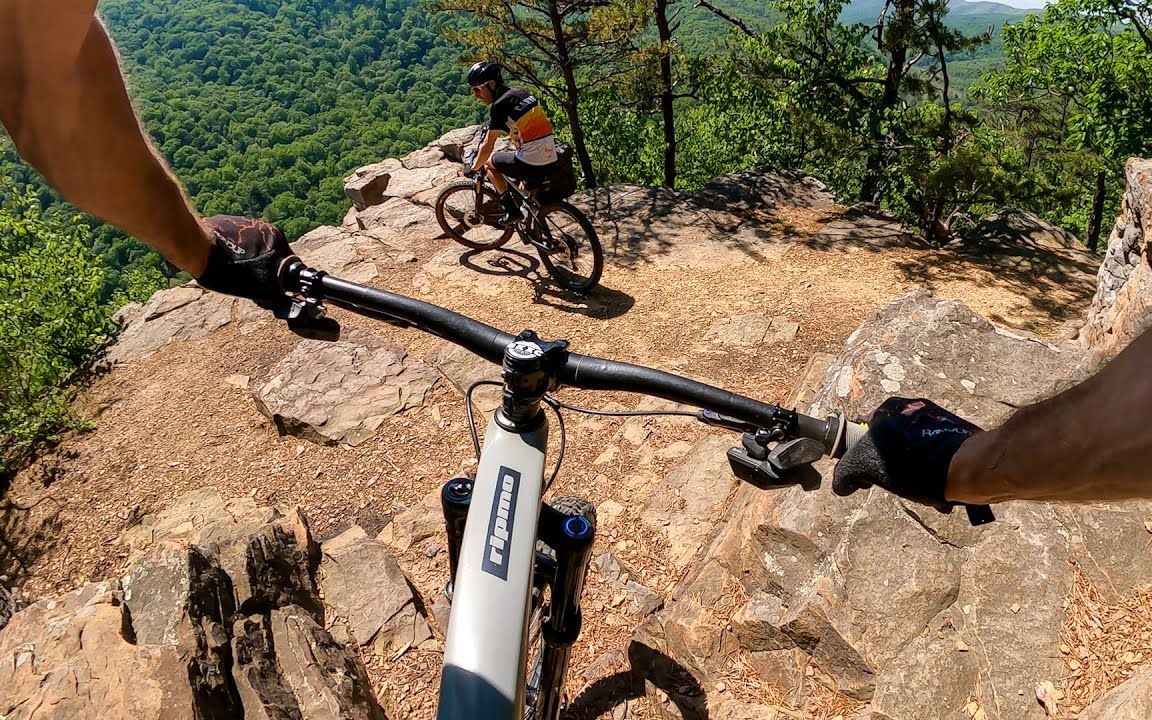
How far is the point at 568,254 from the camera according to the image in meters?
7.48

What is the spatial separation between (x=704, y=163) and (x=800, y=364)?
806 inches

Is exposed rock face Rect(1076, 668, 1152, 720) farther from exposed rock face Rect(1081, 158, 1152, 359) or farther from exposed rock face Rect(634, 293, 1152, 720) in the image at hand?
exposed rock face Rect(1081, 158, 1152, 359)

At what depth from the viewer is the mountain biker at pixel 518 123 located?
665 cm

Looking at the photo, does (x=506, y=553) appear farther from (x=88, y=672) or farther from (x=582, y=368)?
(x=88, y=672)

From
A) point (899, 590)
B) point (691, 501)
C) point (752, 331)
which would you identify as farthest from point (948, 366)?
point (752, 331)

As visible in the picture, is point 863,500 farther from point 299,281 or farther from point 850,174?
point 850,174

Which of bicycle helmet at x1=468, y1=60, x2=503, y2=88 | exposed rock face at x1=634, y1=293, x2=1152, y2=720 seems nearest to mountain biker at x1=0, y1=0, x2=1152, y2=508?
exposed rock face at x1=634, y1=293, x2=1152, y2=720

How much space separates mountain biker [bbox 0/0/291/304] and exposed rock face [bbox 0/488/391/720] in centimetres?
169

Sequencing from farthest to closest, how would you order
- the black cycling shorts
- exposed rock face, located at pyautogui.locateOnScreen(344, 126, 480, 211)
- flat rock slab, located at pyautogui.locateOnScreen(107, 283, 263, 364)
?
exposed rock face, located at pyautogui.locateOnScreen(344, 126, 480, 211), flat rock slab, located at pyautogui.locateOnScreen(107, 283, 263, 364), the black cycling shorts

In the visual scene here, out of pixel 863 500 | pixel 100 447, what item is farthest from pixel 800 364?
pixel 100 447

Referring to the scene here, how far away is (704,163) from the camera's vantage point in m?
24.4

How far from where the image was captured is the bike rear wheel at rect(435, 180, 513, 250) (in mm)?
7914

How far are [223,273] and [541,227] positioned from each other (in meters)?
5.84

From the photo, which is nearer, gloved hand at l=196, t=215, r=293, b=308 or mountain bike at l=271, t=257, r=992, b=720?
mountain bike at l=271, t=257, r=992, b=720
